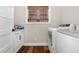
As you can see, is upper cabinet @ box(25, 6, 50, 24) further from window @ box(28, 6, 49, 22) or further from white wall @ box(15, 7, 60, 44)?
white wall @ box(15, 7, 60, 44)

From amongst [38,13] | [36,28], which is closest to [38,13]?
[38,13]

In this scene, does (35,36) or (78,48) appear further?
(35,36)

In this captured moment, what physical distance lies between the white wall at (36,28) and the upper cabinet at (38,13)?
22 centimetres

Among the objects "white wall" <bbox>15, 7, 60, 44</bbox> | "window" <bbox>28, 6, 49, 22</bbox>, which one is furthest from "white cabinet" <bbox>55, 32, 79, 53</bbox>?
"window" <bbox>28, 6, 49, 22</bbox>

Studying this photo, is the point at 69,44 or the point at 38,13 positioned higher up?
the point at 38,13

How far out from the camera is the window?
5211mm

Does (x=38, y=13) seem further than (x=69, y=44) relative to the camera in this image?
Yes

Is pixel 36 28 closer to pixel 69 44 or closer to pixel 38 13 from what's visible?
pixel 38 13

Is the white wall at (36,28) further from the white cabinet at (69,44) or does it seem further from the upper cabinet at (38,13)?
the white cabinet at (69,44)

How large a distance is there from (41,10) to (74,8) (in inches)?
109

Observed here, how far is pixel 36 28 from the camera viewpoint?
16.9 ft
